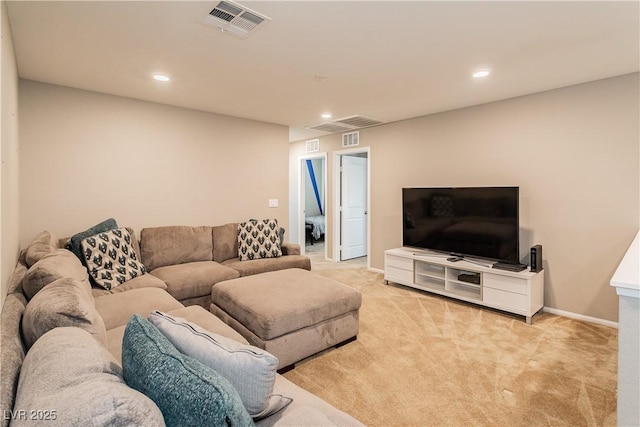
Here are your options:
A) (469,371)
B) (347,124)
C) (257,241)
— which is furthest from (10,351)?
(347,124)

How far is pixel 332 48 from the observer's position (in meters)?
2.50

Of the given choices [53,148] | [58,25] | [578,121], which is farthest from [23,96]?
[578,121]

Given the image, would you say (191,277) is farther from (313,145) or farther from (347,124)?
(313,145)

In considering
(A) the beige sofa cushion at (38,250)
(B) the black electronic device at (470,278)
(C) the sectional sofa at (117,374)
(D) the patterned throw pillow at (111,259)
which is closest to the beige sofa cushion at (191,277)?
(D) the patterned throw pillow at (111,259)

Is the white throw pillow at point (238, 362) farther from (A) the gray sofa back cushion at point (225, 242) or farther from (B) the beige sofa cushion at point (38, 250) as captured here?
(A) the gray sofa back cushion at point (225, 242)

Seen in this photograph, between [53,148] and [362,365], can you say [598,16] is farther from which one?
[53,148]

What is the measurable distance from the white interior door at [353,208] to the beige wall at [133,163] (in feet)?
5.15

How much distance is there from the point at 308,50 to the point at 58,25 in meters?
1.68

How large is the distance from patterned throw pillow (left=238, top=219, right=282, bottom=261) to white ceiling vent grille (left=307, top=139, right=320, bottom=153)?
256cm

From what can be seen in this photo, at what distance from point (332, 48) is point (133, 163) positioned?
8.97 feet

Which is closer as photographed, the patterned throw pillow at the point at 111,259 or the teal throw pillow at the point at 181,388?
the teal throw pillow at the point at 181,388

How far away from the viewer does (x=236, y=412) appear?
83cm

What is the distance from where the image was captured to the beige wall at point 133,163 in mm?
3293

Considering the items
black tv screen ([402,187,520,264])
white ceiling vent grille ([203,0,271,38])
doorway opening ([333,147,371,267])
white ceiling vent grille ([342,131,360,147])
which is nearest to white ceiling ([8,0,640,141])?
white ceiling vent grille ([203,0,271,38])
